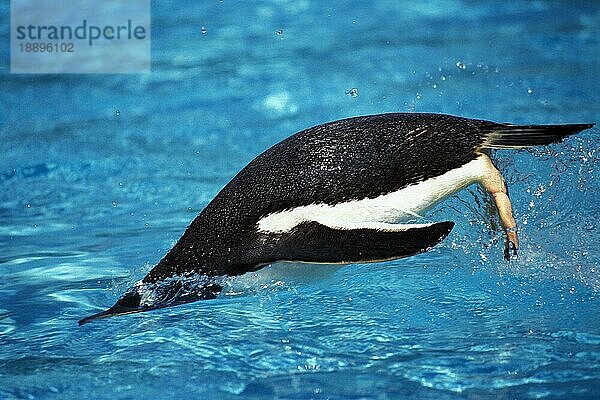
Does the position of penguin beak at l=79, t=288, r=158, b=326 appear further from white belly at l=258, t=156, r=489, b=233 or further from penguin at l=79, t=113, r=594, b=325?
white belly at l=258, t=156, r=489, b=233

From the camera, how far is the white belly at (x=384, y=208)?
2.55 meters

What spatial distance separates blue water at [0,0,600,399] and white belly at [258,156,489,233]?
17 centimetres

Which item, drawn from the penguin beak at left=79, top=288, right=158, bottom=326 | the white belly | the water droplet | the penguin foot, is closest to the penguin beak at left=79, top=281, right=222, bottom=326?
the penguin beak at left=79, top=288, right=158, bottom=326

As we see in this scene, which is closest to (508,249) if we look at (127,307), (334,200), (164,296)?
(334,200)

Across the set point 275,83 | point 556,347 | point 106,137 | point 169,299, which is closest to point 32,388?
point 169,299

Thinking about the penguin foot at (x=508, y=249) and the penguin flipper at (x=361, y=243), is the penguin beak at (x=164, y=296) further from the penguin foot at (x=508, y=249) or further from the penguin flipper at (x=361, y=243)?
the penguin foot at (x=508, y=249)

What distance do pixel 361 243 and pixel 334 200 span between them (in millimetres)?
202

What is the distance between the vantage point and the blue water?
7.78 feet

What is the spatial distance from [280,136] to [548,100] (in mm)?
1626

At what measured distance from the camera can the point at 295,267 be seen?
8.61 ft

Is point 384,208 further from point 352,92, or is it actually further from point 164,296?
point 352,92

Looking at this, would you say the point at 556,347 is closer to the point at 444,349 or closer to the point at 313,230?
the point at 444,349

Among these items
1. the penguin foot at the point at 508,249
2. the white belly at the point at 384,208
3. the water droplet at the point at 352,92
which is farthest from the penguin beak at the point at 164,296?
the water droplet at the point at 352,92

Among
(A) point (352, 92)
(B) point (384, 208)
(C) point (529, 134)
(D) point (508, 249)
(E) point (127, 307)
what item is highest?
(A) point (352, 92)
